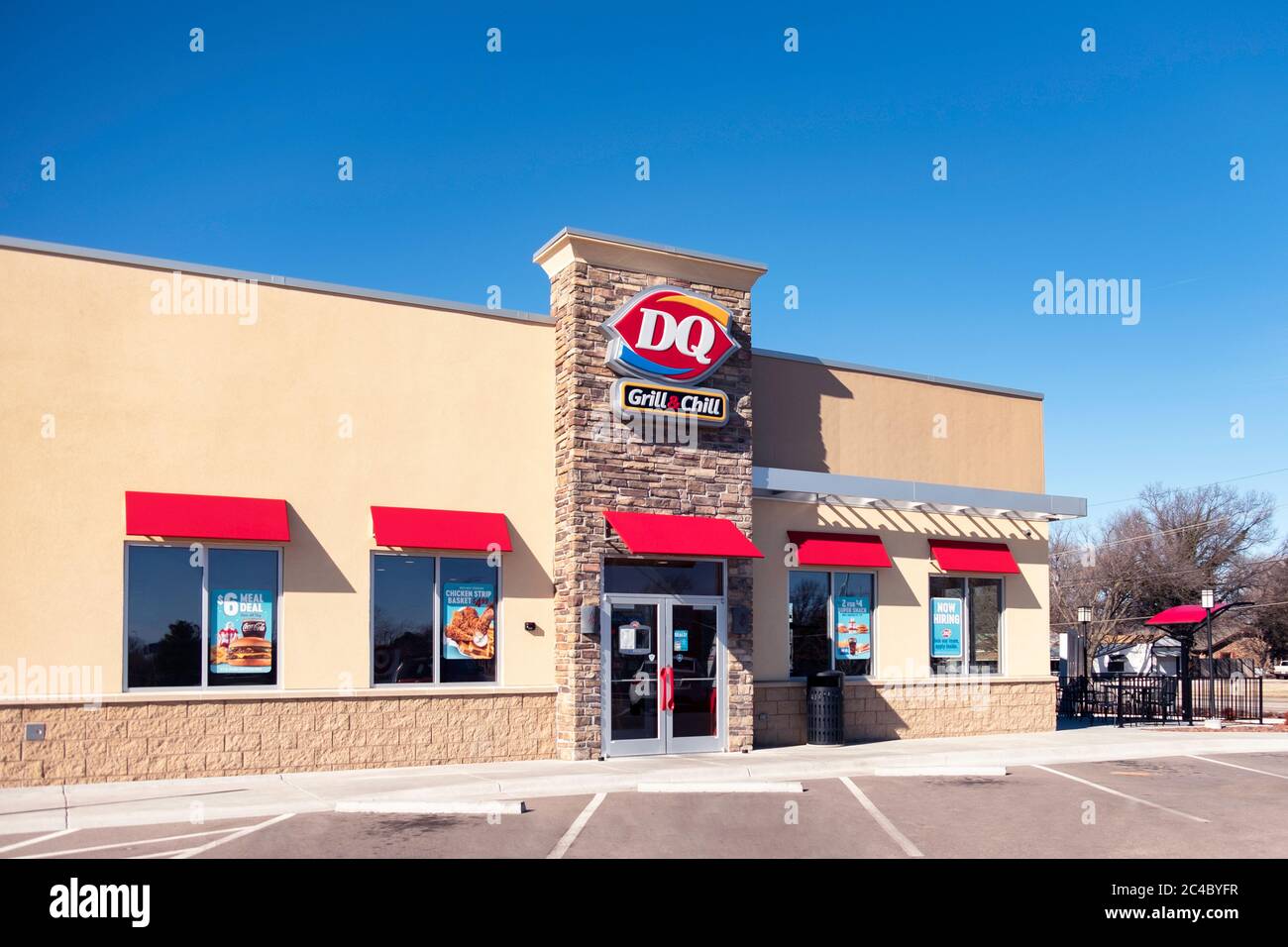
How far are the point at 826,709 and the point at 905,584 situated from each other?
10.1 feet

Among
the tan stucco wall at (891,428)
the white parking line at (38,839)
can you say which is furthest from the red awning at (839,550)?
the white parking line at (38,839)

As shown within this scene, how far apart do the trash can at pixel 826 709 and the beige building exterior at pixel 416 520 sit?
333mm

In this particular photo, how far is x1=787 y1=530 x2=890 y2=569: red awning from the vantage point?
761 inches

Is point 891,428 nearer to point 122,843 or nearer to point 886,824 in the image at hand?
point 886,824

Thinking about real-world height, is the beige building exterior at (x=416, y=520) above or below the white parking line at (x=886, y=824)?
above

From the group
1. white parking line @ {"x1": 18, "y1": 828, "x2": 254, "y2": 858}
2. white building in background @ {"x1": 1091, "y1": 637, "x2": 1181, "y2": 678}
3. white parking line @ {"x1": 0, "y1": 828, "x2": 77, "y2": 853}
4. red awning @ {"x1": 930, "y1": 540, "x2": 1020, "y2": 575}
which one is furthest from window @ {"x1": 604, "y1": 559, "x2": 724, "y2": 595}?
white building in background @ {"x1": 1091, "y1": 637, "x2": 1181, "y2": 678}

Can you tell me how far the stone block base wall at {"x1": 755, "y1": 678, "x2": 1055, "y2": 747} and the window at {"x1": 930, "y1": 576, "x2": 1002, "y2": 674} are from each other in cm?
38

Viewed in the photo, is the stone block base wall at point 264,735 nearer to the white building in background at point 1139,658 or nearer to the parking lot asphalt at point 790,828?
the parking lot asphalt at point 790,828

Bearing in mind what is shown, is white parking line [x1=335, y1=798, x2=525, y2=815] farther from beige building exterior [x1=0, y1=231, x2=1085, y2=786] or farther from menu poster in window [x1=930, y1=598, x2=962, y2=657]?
menu poster in window [x1=930, y1=598, x2=962, y2=657]

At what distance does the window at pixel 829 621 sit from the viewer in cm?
1938

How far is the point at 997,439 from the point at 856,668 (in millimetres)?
5722

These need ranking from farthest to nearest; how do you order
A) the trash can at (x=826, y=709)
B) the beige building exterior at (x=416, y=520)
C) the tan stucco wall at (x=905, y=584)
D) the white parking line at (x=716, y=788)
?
the tan stucco wall at (x=905, y=584)
the trash can at (x=826, y=709)
the beige building exterior at (x=416, y=520)
the white parking line at (x=716, y=788)

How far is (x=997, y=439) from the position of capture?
22.6 metres
